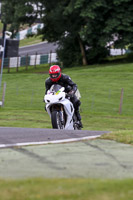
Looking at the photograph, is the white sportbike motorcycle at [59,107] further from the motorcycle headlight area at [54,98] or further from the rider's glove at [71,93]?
the rider's glove at [71,93]

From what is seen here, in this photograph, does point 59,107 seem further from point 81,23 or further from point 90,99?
point 81,23

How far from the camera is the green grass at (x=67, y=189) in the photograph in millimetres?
4824

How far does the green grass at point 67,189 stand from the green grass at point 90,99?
358 centimetres

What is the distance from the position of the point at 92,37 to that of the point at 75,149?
39842 millimetres

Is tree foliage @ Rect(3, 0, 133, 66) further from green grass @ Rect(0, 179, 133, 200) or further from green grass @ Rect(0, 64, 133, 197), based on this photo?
green grass @ Rect(0, 179, 133, 200)

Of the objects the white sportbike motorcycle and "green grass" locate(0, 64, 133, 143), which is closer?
the white sportbike motorcycle

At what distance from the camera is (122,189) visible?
515 cm

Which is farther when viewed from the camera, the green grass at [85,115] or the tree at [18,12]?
the tree at [18,12]

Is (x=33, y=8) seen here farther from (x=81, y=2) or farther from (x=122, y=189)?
(x=122, y=189)

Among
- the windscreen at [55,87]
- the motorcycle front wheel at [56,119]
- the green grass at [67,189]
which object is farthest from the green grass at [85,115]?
the windscreen at [55,87]

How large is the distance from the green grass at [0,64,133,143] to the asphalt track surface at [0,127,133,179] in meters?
1.12

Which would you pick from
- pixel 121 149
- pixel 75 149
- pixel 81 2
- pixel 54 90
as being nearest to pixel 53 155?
pixel 75 149

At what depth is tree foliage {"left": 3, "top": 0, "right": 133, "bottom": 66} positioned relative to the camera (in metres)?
45.3

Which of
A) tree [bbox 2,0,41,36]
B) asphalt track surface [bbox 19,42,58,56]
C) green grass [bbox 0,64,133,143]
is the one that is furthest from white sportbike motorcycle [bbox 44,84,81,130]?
asphalt track surface [bbox 19,42,58,56]
